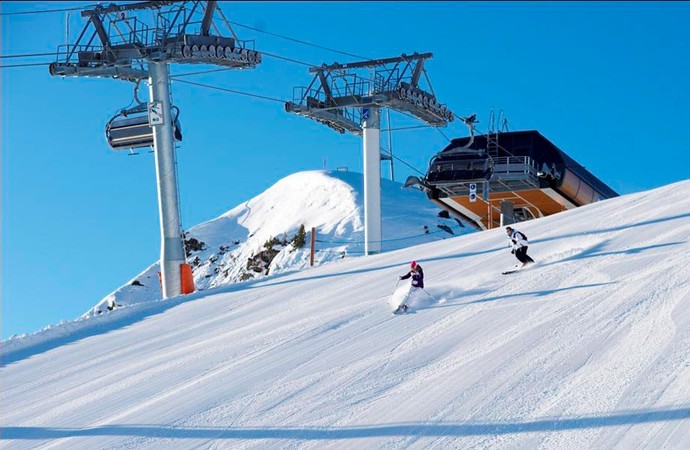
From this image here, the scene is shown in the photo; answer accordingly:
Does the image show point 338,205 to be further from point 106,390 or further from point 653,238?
point 106,390

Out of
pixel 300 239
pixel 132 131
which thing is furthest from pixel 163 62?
pixel 300 239

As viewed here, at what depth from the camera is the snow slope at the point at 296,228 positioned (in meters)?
45.0

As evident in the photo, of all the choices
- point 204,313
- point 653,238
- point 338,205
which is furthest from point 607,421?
point 338,205

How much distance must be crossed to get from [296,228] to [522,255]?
3150 centimetres

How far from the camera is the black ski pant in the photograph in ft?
66.8

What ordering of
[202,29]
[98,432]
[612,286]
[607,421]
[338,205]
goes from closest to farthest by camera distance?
[607,421] < [98,432] < [612,286] < [202,29] < [338,205]

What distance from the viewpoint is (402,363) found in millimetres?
14812

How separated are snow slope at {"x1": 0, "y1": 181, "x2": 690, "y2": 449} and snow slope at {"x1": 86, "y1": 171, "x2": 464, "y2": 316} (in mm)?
19456

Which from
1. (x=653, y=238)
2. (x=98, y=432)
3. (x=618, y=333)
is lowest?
(x=98, y=432)

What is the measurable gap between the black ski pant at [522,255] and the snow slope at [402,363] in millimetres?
220

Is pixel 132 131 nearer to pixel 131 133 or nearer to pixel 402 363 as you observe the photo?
pixel 131 133

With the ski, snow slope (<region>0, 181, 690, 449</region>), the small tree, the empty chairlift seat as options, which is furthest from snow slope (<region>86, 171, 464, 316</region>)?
the ski

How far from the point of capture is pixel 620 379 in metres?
12.8

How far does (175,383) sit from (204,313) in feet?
20.2
